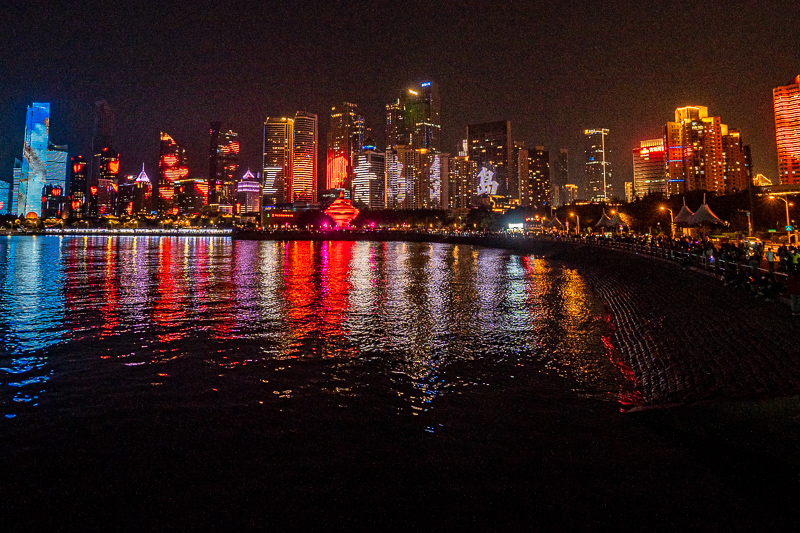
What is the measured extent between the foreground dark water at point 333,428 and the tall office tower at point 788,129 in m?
208

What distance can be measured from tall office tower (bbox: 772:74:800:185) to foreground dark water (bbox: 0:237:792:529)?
681ft

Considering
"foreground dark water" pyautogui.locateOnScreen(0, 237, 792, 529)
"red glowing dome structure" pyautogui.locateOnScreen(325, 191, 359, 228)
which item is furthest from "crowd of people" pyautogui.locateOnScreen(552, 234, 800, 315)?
"red glowing dome structure" pyautogui.locateOnScreen(325, 191, 359, 228)

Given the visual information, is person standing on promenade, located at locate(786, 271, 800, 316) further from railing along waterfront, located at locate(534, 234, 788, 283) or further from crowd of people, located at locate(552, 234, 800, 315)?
railing along waterfront, located at locate(534, 234, 788, 283)

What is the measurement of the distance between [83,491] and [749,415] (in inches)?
403

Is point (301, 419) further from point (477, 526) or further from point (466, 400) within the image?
point (477, 526)

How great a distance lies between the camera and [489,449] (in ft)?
24.6

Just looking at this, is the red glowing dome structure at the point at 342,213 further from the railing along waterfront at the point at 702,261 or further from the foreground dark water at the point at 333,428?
the foreground dark water at the point at 333,428

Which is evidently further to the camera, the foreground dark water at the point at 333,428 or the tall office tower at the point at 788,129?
the tall office tower at the point at 788,129

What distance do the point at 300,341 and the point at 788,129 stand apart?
220396mm

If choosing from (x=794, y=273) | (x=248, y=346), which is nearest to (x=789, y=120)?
(x=794, y=273)

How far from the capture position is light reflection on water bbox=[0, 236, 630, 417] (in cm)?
1080

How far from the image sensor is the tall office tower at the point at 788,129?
167875 mm

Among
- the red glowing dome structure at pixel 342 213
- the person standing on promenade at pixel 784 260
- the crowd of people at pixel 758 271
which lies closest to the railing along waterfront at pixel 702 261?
the crowd of people at pixel 758 271

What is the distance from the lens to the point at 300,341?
15.3 meters
